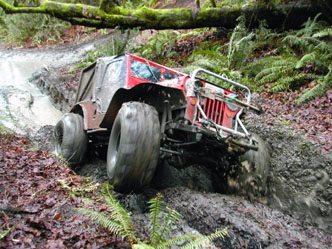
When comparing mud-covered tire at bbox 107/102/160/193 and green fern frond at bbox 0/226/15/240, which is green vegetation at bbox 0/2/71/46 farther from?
green fern frond at bbox 0/226/15/240

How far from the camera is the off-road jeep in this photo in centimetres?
304

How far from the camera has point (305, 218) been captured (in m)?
3.51

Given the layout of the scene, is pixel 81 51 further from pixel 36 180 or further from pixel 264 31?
pixel 36 180

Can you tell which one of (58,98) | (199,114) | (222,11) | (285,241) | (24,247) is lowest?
(58,98)

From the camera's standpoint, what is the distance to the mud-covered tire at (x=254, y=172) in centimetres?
390

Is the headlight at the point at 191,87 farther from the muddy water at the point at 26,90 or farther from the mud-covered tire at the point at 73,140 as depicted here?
the muddy water at the point at 26,90

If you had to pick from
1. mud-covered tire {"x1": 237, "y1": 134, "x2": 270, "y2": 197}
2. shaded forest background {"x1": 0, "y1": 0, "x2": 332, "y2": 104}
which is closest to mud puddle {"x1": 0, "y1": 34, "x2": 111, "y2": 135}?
shaded forest background {"x1": 0, "y1": 0, "x2": 332, "y2": 104}

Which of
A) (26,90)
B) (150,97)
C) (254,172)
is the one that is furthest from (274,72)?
(26,90)

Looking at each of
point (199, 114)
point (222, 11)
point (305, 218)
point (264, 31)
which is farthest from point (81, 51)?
point (305, 218)

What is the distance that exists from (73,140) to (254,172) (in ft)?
9.72

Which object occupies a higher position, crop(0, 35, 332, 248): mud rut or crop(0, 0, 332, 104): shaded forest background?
crop(0, 0, 332, 104): shaded forest background

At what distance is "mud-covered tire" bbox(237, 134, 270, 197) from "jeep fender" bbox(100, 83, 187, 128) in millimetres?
1251

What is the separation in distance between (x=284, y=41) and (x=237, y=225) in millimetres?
5917

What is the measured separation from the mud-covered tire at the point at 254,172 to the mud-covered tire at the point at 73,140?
2.69m
